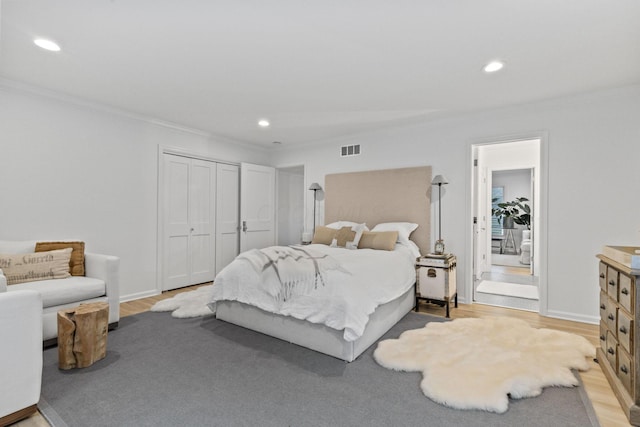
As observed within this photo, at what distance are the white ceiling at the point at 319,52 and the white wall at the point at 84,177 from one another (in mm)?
297

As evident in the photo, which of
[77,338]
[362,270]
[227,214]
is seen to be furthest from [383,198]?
[77,338]

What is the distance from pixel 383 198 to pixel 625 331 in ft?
10.3

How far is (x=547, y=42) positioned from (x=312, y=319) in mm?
2817

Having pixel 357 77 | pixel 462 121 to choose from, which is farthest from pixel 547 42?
pixel 462 121

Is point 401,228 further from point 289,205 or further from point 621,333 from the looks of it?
point 289,205

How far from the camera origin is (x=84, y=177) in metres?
3.72

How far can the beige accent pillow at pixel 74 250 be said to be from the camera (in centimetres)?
318

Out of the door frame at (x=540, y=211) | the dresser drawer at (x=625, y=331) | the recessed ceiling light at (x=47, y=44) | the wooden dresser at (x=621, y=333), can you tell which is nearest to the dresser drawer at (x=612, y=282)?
the wooden dresser at (x=621, y=333)

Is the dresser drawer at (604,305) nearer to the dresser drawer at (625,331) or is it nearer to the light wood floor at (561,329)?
the dresser drawer at (625,331)

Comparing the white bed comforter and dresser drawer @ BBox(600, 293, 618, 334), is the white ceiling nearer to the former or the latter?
the white bed comforter

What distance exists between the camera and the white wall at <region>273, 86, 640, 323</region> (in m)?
3.25

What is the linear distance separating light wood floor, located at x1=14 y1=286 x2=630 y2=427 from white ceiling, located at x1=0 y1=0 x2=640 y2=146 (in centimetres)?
246

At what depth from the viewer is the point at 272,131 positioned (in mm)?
4957

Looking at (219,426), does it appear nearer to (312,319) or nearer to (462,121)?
(312,319)
